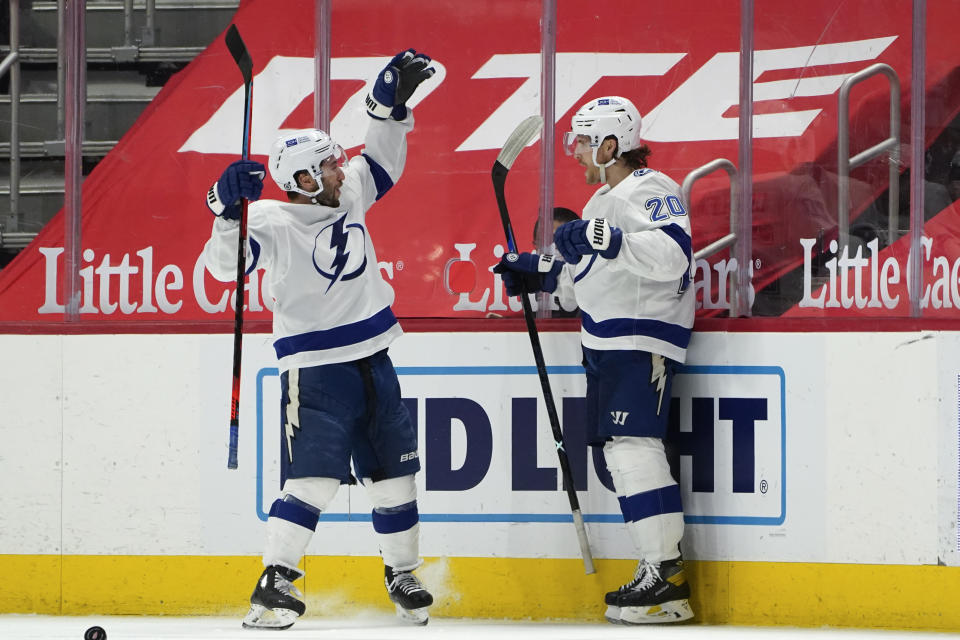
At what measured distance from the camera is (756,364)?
143 inches

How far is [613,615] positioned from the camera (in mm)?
3611

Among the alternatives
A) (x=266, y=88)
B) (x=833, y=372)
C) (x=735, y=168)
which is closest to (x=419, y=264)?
(x=266, y=88)

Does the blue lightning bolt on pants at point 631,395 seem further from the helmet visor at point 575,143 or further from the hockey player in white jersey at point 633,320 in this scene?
the helmet visor at point 575,143

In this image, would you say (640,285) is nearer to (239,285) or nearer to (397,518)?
(397,518)

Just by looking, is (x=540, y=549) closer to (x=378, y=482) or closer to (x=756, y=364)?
(x=378, y=482)

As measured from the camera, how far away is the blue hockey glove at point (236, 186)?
3307mm

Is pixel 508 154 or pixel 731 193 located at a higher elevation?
pixel 508 154

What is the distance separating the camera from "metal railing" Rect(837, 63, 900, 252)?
12.1 feet

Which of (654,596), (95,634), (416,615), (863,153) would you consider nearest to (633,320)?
(654,596)

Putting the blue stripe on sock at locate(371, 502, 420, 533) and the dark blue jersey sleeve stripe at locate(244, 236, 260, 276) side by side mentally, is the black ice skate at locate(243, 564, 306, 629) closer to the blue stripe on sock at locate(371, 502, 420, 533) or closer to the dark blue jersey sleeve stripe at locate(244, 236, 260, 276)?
the blue stripe on sock at locate(371, 502, 420, 533)

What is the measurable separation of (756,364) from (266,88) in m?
1.63

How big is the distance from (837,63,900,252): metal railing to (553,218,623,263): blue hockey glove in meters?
0.72

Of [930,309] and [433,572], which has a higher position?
[930,309]

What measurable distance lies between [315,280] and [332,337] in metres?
0.16
